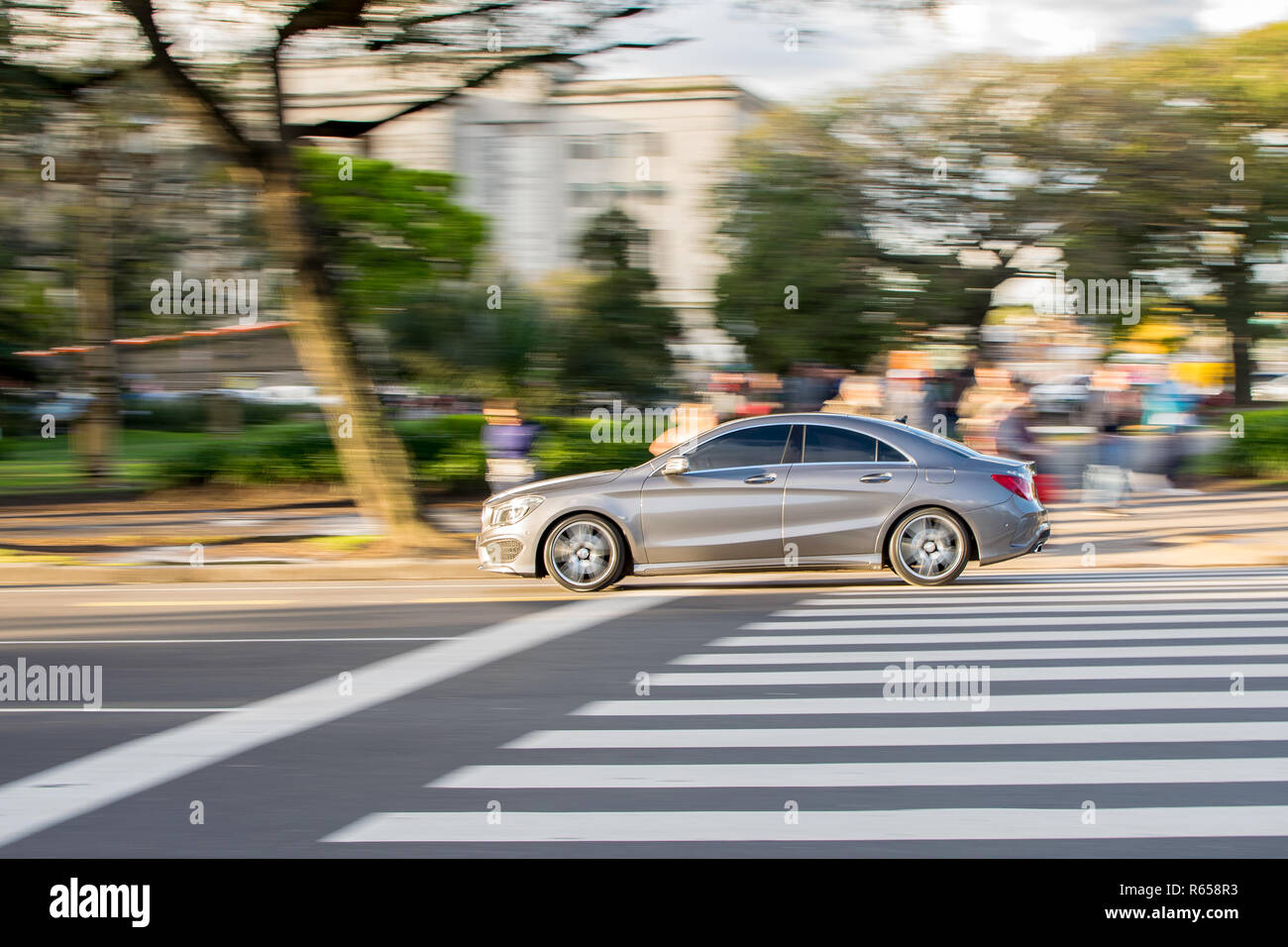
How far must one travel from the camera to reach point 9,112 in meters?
13.9

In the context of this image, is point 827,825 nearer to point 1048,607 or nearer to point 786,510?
point 1048,607

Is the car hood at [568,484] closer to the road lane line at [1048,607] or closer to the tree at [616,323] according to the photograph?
the road lane line at [1048,607]

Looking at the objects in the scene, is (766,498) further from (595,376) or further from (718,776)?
(595,376)

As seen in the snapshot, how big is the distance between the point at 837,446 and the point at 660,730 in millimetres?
5520

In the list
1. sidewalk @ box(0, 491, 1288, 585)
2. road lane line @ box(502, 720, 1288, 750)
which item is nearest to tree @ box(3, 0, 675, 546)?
sidewalk @ box(0, 491, 1288, 585)

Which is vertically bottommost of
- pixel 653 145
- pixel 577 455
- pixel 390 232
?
pixel 577 455

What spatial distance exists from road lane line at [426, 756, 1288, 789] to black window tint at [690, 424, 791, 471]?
5837 mm

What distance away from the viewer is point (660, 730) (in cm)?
673

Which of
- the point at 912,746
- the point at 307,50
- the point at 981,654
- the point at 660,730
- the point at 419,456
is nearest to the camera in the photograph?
the point at 912,746

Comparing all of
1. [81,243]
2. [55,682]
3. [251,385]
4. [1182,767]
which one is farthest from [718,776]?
[251,385]

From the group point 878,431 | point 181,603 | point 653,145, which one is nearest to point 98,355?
point 181,603

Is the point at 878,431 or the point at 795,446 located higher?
the point at 878,431

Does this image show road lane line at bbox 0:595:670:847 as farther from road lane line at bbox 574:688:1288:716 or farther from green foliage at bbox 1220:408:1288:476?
green foliage at bbox 1220:408:1288:476

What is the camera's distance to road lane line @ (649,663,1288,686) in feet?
25.8
